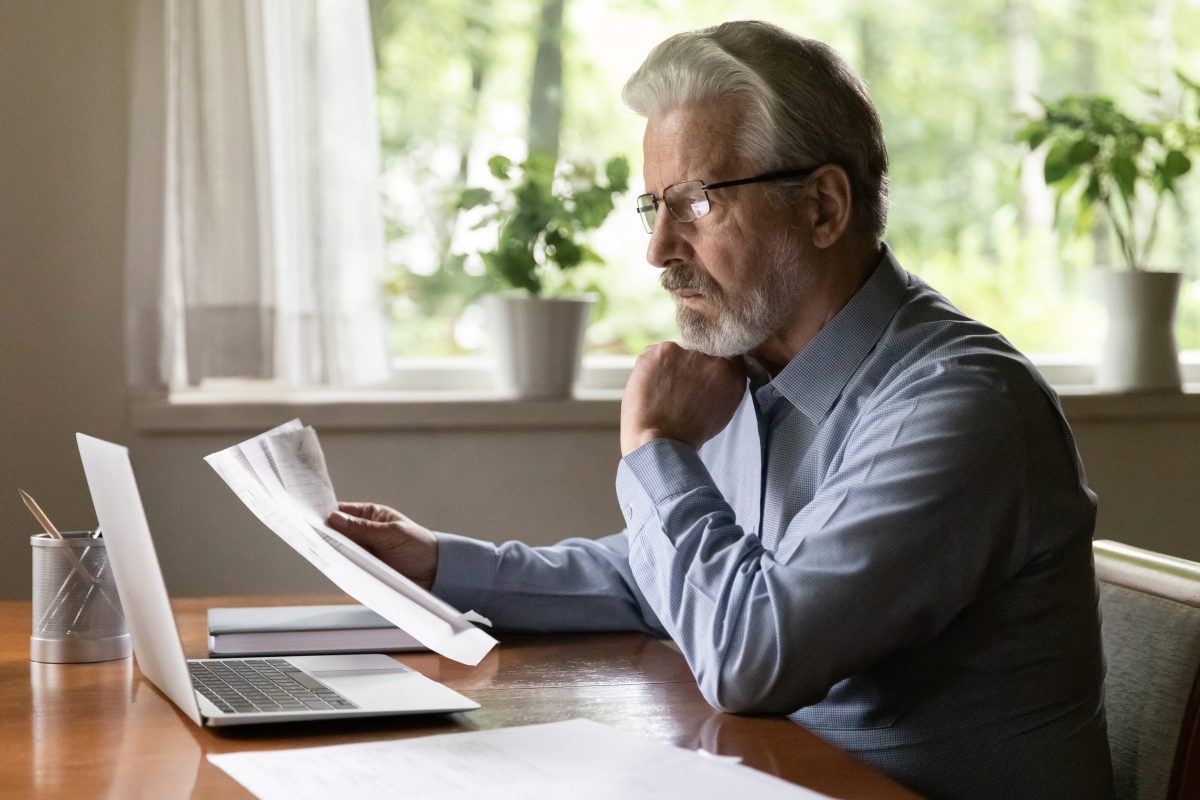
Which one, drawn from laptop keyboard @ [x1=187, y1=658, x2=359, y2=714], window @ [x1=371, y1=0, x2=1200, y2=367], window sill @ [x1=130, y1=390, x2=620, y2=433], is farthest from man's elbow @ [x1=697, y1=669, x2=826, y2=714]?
window @ [x1=371, y1=0, x2=1200, y2=367]

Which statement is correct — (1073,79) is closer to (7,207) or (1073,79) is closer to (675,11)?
(675,11)

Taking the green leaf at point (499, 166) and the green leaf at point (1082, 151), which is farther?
the green leaf at point (1082, 151)

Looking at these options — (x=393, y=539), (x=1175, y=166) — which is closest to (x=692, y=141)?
(x=393, y=539)

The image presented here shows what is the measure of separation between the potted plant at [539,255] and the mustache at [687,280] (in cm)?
86

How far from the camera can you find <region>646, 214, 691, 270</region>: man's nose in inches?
57.7

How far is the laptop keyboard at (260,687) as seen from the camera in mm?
1029

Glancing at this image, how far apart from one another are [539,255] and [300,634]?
1.23 metres

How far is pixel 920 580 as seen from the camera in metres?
1.12

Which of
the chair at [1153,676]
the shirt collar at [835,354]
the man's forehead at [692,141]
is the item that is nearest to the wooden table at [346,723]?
the shirt collar at [835,354]

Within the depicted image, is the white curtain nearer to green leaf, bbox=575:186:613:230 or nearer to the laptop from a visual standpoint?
green leaf, bbox=575:186:613:230

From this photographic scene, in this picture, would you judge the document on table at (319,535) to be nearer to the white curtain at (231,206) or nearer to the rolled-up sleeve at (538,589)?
the rolled-up sleeve at (538,589)

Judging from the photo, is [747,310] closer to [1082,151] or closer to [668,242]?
[668,242]

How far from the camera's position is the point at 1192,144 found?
2613 millimetres

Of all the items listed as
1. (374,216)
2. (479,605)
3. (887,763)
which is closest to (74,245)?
(374,216)
